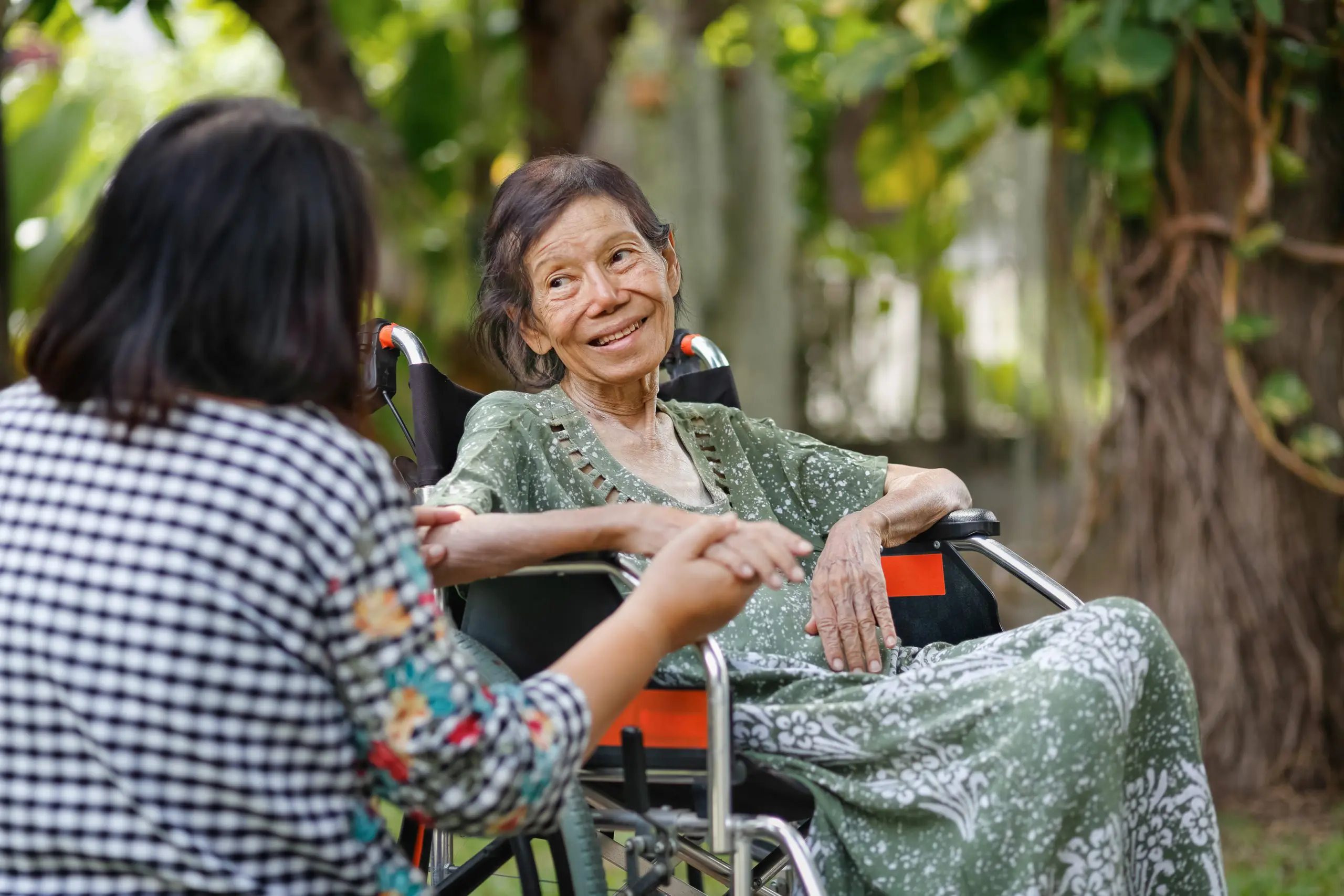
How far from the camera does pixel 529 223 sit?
7.11 feet

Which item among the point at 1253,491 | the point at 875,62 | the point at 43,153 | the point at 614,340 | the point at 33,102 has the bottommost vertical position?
the point at 1253,491

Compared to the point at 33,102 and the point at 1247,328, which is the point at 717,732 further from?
the point at 33,102

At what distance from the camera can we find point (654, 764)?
1.71 metres

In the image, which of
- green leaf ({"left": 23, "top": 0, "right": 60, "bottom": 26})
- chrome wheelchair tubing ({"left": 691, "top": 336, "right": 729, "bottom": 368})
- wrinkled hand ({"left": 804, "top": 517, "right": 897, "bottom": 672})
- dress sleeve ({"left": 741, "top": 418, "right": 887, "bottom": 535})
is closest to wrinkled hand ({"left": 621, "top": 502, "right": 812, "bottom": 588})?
wrinkled hand ({"left": 804, "top": 517, "right": 897, "bottom": 672})

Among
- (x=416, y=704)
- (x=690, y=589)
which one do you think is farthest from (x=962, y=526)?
(x=416, y=704)

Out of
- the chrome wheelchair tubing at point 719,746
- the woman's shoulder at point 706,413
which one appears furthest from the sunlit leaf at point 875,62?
the chrome wheelchair tubing at point 719,746

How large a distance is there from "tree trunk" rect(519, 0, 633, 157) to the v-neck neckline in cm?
391

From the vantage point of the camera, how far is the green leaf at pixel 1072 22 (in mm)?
3318

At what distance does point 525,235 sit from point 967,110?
2.05 metres

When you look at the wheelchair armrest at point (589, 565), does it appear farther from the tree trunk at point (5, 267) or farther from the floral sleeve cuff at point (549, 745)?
the tree trunk at point (5, 267)

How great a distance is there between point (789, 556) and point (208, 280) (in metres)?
0.65

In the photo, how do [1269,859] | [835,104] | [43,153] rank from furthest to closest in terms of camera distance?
[835,104] < [43,153] < [1269,859]

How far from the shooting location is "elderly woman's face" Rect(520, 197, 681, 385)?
2.15 metres

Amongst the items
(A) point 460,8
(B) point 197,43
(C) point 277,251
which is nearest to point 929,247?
(A) point 460,8
